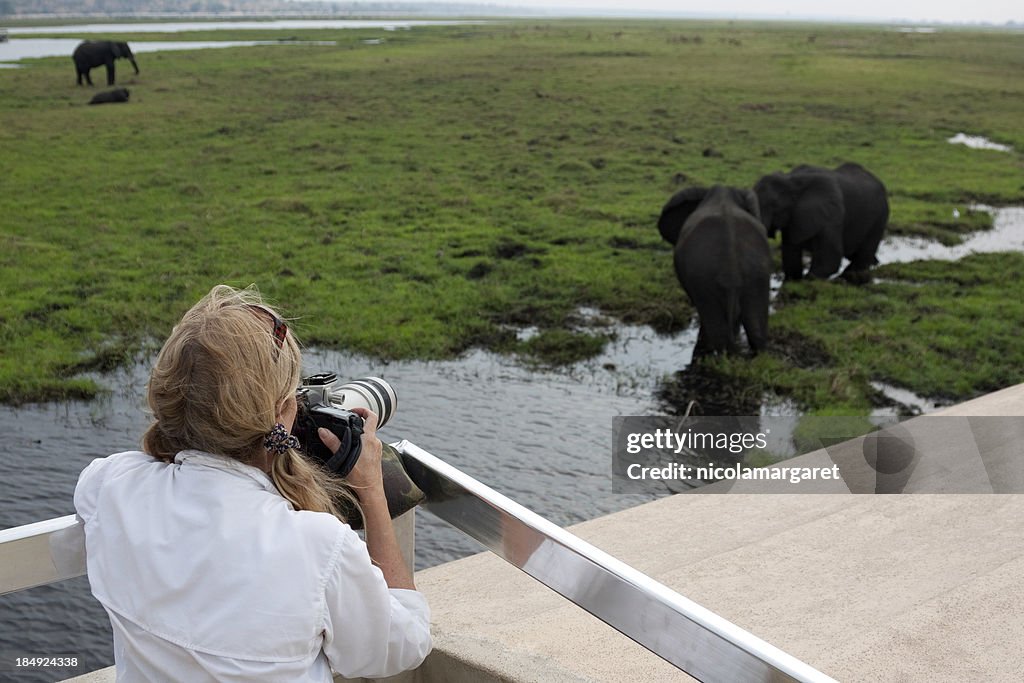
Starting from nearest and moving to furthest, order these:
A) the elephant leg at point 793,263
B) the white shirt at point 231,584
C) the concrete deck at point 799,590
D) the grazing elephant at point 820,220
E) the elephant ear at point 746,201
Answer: the white shirt at point 231,584 → the concrete deck at point 799,590 → the elephant ear at point 746,201 → the grazing elephant at point 820,220 → the elephant leg at point 793,263

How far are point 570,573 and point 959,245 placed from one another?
40.9ft

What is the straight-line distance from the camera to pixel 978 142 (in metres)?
22.6

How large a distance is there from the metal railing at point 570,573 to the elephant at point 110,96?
21.8m

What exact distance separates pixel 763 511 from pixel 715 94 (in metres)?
24.7

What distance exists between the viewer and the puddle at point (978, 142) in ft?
70.7

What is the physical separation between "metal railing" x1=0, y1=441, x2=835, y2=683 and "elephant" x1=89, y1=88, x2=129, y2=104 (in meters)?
21.8

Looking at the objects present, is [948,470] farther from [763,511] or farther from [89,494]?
[89,494]

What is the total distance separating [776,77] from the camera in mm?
34406

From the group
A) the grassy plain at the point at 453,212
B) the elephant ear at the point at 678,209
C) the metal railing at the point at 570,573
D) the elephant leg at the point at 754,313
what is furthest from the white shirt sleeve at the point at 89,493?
the elephant ear at the point at 678,209

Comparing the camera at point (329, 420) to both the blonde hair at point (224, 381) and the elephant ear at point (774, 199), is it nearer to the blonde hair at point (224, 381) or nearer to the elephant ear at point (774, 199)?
the blonde hair at point (224, 381)

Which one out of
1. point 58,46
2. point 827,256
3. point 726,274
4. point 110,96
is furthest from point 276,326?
point 58,46

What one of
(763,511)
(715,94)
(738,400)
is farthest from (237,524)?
(715,94)

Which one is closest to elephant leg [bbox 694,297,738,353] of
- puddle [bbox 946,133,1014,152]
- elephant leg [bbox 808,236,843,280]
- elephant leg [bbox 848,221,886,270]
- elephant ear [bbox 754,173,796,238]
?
elephant ear [bbox 754,173,796,238]

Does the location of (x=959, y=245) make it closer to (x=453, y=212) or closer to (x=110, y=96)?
(x=453, y=212)
